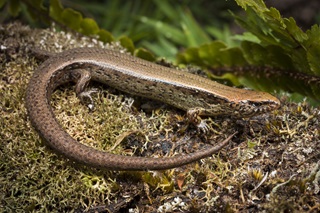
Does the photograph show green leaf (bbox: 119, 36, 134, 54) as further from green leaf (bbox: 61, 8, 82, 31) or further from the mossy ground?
the mossy ground

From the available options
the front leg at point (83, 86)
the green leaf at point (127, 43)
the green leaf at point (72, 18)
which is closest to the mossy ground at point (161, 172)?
the front leg at point (83, 86)

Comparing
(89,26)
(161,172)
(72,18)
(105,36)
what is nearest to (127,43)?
(105,36)

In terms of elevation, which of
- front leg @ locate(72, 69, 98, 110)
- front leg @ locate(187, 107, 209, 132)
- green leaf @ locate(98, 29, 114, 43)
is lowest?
front leg @ locate(72, 69, 98, 110)

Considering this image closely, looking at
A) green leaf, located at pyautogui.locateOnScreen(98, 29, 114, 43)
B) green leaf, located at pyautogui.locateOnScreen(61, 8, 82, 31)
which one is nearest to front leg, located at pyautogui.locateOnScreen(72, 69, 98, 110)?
green leaf, located at pyautogui.locateOnScreen(98, 29, 114, 43)

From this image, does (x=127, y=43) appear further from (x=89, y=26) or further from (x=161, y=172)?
(x=161, y=172)

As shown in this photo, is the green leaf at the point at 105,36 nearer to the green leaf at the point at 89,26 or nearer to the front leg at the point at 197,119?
the green leaf at the point at 89,26

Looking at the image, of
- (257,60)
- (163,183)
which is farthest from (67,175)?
(257,60)
